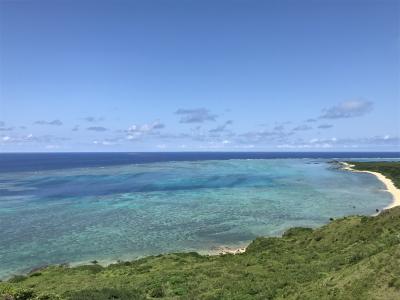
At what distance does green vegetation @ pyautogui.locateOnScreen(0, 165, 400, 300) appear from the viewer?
23250mm

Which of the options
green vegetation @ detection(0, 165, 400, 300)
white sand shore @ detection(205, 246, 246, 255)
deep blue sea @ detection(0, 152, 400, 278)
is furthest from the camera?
deep blue sea @ detection(0, 152, 400, 278)

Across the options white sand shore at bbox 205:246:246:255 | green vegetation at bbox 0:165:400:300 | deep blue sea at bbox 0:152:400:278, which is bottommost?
white sand shore at bbox 205:246:246:255

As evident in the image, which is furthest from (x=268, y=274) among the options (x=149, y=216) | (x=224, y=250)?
(x=149, y=216)

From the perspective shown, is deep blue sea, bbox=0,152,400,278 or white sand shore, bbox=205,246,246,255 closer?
white sand shore, bbox=205,246,246,255

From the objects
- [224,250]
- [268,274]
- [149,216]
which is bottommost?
[224,250]

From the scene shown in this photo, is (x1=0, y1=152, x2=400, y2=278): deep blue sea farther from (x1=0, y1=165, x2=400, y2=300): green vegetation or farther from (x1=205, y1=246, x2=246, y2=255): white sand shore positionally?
(x1=0, y1=165, x2=400, y2=300): green vegetation

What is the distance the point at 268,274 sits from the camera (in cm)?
3183

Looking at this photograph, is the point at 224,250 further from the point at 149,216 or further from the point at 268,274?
the point at 149,216

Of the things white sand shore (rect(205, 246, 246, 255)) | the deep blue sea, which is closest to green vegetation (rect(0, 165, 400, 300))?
white sand shore (rect(205, 246, 246, 255))

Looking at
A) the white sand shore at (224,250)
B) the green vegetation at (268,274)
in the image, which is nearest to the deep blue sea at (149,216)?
the white sand shore at (224,250)

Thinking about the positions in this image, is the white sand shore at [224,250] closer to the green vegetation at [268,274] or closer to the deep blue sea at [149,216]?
the deep blue sea at [149,216]

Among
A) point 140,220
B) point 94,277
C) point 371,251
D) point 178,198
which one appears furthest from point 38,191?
point 371,251

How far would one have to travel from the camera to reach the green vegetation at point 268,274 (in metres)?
23.2

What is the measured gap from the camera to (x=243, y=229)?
64.4 metres
